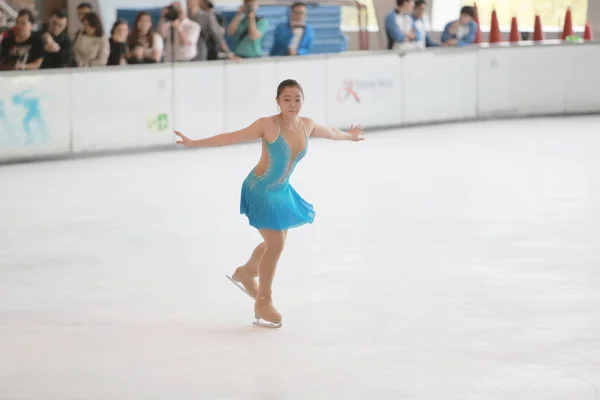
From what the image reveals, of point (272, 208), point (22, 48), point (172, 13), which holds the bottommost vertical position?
point (272, 208)

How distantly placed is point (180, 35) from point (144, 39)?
2.16ft

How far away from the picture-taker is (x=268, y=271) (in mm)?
6680

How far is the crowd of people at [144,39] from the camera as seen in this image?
47.5ft

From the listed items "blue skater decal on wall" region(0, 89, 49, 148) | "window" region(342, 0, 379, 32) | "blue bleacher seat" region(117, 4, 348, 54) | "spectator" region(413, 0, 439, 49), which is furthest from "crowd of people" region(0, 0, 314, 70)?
"window" region(342, 0, 379, 32)

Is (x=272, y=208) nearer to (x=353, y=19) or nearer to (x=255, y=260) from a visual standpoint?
(x=255, y=260)

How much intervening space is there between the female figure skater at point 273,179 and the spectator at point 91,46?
8.49 metres

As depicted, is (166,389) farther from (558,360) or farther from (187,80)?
(187,80)

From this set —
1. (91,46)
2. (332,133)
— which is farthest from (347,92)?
(332,133)

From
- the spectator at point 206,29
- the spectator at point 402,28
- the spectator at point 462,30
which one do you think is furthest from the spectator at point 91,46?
the spectator at point 462,30

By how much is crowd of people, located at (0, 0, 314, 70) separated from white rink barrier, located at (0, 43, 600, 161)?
0.30 m

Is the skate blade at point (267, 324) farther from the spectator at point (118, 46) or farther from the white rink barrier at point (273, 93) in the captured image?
the spectator at point (118, 46)

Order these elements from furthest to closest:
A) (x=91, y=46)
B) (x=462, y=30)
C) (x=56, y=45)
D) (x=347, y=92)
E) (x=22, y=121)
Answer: (x=462, y=30)
(x=347, y=92)
(x=91, y=46)
(x=56, y=45)
(x=22, y=121)

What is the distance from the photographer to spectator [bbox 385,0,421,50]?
1770 cm

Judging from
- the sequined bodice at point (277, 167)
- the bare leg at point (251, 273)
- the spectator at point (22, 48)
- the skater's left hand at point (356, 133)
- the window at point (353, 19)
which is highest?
the window at point (353, 19)
